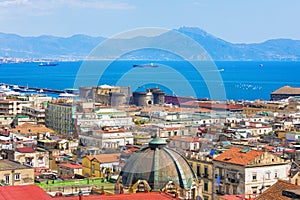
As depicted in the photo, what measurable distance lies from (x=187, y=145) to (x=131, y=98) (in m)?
57.3

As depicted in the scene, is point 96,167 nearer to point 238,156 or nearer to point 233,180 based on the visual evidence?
point 233,180

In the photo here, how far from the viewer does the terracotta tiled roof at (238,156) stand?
37750 mm

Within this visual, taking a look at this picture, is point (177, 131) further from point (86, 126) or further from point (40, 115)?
point (40, 115)

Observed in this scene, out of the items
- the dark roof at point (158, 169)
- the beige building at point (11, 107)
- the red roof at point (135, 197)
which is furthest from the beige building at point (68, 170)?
the beige building at point (11, 107)

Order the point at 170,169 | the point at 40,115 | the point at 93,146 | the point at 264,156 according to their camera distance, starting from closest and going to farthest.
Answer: the point at 170,169 < the point at 264,156 < the point at 93,146 < the point at 40,115

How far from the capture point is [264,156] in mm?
37750

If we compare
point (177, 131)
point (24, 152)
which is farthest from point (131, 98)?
point (24, 152)

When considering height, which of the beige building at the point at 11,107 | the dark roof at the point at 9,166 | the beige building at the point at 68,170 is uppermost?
the beige building at the point at 11,107

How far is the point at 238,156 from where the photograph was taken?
38500 mm

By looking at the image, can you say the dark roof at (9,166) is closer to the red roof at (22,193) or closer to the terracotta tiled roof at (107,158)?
the terracotta tiled roof at (107,158)

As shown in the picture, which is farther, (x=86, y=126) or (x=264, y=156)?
(x=86, y=126)

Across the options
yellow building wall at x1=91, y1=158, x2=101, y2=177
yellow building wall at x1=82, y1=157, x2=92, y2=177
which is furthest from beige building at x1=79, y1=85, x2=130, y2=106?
yellow building wall at x1=91, y1=158, x2=101, y2=177

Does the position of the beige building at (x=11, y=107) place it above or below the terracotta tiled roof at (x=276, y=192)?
above

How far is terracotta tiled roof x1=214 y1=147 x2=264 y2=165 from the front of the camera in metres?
37.8
